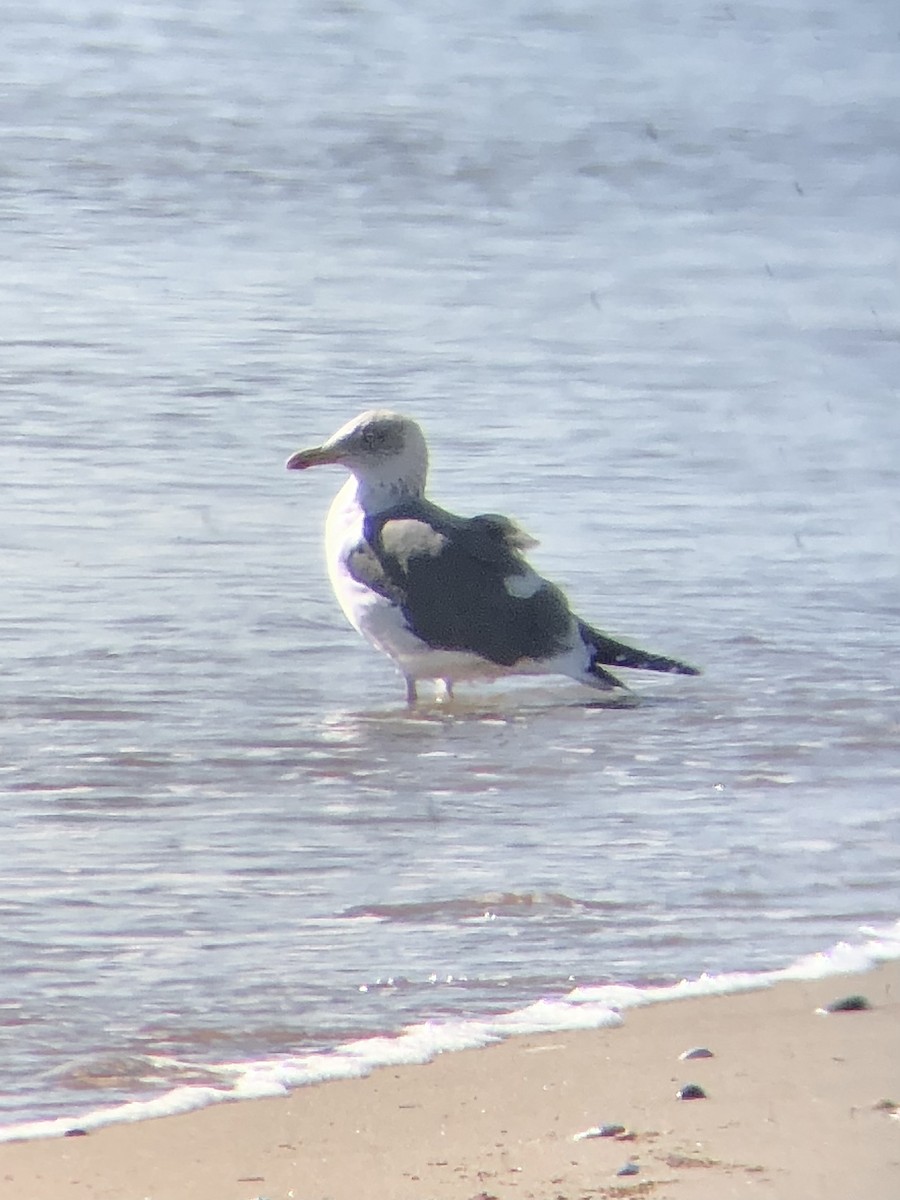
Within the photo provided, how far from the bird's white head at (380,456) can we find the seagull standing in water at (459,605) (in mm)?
200

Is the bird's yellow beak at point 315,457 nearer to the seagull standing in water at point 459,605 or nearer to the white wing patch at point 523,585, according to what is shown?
the seagull standing in water at point 459,605

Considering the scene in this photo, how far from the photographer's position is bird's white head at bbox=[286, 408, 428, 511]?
7.14 meters

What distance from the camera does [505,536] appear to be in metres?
6.54

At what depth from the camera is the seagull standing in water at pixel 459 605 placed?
6.41m

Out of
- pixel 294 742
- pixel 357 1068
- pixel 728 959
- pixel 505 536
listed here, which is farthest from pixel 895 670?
pixel 357 1068

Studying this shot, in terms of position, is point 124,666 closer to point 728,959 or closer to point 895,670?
point 895,670

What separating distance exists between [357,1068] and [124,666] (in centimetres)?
275

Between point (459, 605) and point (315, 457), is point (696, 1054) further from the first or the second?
point (315, 457)

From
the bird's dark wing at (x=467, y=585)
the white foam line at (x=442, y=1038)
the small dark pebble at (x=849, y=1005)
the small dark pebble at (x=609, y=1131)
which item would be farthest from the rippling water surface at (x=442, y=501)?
the small dark pebble at (x=609, y=1131)

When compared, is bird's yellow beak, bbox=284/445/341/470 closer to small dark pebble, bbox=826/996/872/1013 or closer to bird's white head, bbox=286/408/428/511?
bird's white head, bbox=286/408/428/511

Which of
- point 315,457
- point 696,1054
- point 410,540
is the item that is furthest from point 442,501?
point 696,1054

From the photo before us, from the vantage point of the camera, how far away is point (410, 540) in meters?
6.71

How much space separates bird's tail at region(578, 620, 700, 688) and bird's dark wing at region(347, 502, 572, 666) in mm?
70

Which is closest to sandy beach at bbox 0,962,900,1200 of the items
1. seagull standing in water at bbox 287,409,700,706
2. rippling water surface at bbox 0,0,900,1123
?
rippling water surface at bbox 0,0,900,1123
